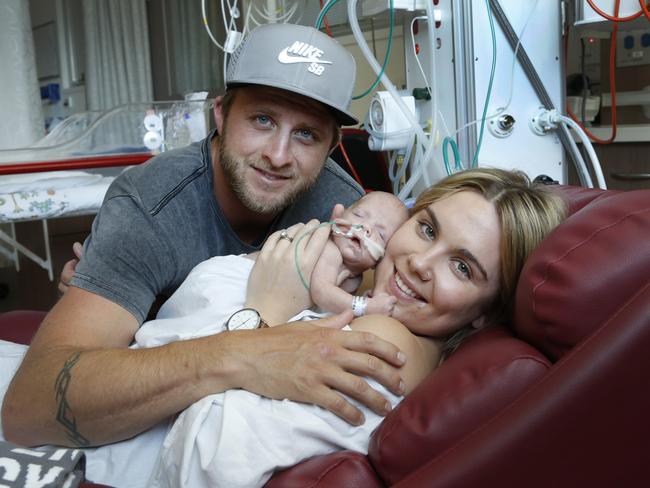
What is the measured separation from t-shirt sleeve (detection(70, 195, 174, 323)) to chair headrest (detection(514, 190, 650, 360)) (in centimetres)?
79

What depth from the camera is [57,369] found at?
1180 mm

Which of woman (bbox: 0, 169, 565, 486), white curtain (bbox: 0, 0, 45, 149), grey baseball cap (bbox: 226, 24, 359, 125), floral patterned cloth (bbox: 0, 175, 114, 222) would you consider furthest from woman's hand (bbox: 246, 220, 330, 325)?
white curtain (bbox: 0, 0, 45, 149)

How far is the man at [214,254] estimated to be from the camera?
1.03 meters

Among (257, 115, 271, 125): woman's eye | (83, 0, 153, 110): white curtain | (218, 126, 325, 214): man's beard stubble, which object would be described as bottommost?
(218, 126, 325, 214): man's beard stubble

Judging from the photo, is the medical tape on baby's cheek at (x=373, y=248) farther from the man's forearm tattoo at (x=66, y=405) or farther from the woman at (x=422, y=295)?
the man's forearm tattoo at (x=66, y=405)

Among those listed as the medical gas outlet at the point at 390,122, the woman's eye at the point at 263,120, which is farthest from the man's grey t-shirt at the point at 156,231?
the medical gas outlet at the point at 390,122

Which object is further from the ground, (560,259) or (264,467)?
(560,259)

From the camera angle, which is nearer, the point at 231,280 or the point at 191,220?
the point at 231,280

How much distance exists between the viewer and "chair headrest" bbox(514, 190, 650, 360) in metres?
0.82

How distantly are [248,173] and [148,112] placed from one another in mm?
1833

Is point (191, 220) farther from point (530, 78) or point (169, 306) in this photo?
point (530, 78)

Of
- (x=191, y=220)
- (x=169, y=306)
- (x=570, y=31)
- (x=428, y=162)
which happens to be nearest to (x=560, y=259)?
(x=169, y=306)

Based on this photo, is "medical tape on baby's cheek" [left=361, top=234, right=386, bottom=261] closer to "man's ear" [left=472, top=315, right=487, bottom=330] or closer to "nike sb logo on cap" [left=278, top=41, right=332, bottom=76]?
"man's ear" [left=472, top=315, right=487, bottom=330]

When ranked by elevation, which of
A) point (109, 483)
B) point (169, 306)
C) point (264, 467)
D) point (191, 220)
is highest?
point (191, 220)
